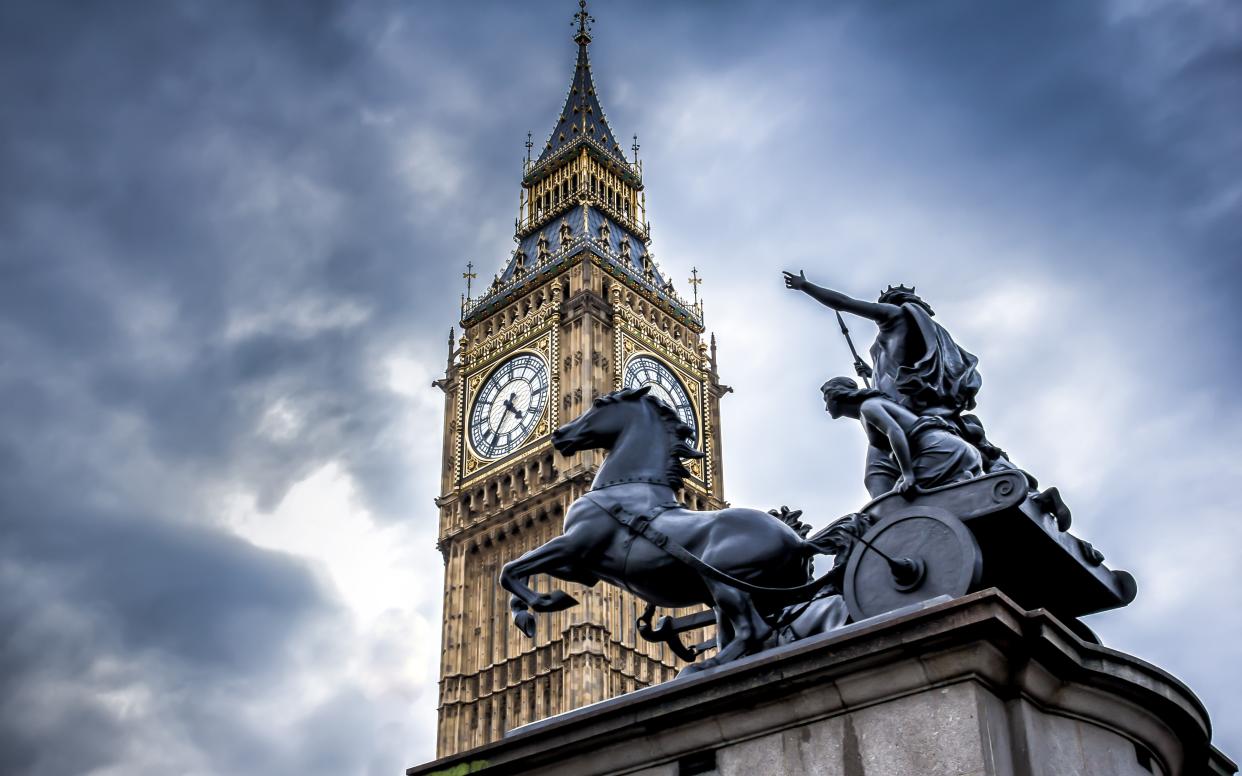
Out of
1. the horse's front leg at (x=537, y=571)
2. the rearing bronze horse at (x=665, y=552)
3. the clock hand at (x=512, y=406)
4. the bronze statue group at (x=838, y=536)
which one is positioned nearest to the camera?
the bronze statue group at (x=838, y=536)

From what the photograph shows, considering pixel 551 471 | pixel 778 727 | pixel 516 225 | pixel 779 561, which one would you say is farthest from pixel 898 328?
pixel 516 225

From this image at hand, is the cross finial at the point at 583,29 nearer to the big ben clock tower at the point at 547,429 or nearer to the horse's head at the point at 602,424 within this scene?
the big ben clock tower at the point at 547,429

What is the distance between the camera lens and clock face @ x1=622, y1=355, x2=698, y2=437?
188 feet

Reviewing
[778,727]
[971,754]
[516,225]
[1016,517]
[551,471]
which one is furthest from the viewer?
[516,225]

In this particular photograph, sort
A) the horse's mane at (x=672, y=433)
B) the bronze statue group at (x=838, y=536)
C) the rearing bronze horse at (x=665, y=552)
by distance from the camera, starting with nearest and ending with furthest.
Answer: the bronze statue group at (x=838, y=536), the rearing bronze horse at (x=665, y=552), the horse's mane at (x=672, y=433)

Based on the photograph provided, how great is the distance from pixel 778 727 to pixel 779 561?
172cm

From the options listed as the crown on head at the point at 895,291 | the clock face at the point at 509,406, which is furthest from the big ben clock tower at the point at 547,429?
the crown on head at the point at 895,291

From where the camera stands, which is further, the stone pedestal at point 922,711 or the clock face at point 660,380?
the clock face at point 660,380

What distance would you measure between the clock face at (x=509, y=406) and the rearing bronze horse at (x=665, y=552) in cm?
4653

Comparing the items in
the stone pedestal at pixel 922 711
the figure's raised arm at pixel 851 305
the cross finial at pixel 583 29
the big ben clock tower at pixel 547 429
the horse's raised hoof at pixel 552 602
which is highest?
the cross finial at pixel 583 29

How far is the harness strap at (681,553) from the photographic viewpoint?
348 inches

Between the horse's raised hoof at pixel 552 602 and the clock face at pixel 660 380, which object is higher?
the clock face at pixel 660 380

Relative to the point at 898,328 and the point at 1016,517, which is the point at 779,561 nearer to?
the point at 1016,517

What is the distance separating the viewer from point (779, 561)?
9109 millimetres
